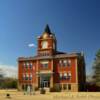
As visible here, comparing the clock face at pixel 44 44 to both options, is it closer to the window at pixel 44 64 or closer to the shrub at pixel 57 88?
the window at pixel 44 64

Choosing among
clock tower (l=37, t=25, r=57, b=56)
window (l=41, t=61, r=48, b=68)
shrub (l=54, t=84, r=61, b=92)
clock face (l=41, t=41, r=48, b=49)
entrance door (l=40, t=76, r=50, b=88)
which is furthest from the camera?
clock face (l=41, t=41, r=48, b=49)

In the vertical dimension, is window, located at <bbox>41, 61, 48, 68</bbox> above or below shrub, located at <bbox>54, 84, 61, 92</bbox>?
above

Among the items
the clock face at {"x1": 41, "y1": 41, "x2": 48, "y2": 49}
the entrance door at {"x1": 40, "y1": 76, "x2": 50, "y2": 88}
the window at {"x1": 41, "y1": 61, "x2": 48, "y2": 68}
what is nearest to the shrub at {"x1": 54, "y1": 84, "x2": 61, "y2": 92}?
the entrance door at {"x1": 40, "y1": 76, "x2": 50, "y2": 88}

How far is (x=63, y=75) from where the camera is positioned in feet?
252

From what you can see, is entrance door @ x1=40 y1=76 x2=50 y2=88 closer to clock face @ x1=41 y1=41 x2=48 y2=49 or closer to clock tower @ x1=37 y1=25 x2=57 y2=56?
clock tower @ x1=37 y1=25 x2=57 y2=56

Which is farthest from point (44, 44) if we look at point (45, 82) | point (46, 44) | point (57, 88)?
point (57, 88)

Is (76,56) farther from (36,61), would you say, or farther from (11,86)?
(11,86)

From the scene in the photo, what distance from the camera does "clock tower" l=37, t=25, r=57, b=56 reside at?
8006 cm

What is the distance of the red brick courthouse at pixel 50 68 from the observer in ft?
248

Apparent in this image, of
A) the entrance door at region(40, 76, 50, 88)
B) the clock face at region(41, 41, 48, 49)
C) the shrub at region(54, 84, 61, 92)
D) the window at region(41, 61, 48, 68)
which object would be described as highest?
the clock face at region(41, 41, 48, 49)

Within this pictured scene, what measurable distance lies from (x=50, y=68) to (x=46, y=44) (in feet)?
23.0

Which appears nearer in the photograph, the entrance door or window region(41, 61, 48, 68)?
the entrance door

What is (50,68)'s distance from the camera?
7850 centimetres

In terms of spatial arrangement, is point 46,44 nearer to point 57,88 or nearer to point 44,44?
point 44,44
